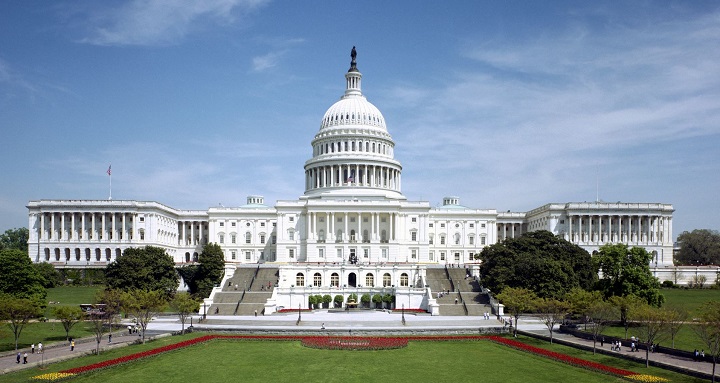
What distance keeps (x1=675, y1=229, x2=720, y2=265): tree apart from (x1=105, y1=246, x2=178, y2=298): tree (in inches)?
4117

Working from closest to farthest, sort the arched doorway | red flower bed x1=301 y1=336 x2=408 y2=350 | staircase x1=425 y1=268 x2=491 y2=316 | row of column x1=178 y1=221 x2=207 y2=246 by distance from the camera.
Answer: red flower bed x1=301 y1=336 x2=408 y2=350, staircase x1=425 y1=268 x2=491 y2=316, the arched doorway, row of column x1=178 y1=221 x2=207 y2=246

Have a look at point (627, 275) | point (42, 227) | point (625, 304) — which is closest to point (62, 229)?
point (42, 227)

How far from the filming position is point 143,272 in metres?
84.6

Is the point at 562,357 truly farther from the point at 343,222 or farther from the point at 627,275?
the point at 343,222

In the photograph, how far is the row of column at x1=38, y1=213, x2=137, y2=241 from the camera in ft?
412

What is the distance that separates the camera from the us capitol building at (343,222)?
393 feet

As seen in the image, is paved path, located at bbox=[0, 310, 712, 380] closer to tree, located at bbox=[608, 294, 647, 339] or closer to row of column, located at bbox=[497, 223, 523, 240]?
tree, located at bbox=[608, 294, 647, 339]

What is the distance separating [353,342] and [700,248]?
346 feet

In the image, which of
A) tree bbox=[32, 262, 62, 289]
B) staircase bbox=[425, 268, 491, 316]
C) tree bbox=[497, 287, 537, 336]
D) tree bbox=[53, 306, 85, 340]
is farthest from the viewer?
tree bbox=[32, 262, 62, 289]

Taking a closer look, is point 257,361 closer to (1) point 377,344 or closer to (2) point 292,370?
(2) point 292,370

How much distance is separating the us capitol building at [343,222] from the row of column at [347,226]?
0.19 meters

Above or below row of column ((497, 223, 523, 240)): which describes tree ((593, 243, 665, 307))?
below

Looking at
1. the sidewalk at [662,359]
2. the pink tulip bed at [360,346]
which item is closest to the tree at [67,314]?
the pink tulip bed at [360,346]

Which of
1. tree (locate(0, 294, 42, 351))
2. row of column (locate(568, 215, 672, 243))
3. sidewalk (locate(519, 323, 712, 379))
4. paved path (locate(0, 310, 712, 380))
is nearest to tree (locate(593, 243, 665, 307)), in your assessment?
paved path (locate(0, 310, 712, 380))
